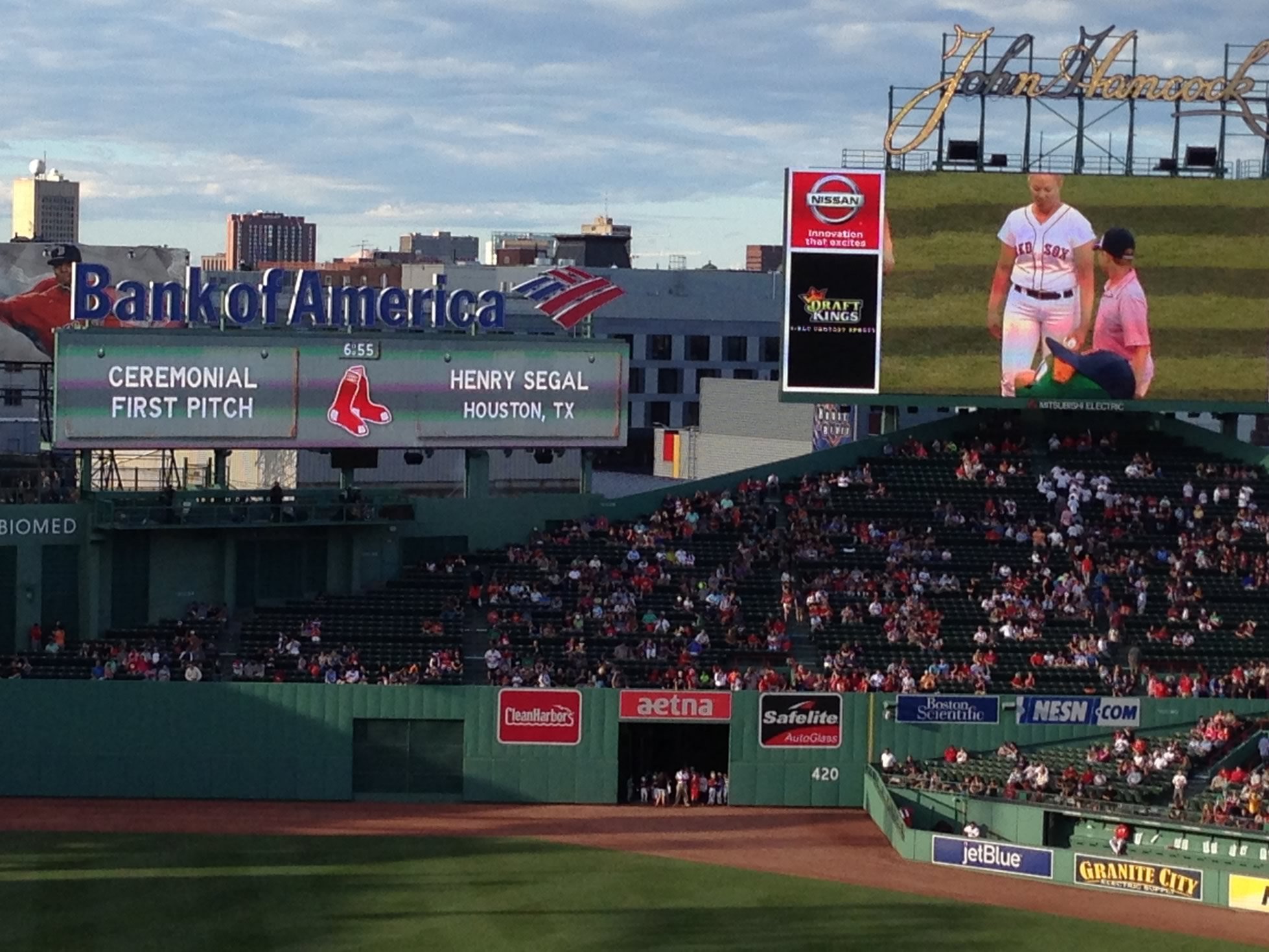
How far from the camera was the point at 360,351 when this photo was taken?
47.5m

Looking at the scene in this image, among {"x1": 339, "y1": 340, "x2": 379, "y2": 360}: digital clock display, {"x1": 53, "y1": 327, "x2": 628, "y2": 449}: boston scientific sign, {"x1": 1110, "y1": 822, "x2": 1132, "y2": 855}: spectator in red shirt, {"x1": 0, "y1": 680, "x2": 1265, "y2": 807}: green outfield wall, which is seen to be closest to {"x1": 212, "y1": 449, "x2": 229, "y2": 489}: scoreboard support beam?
{"x1": 53, "y1": 327, "x2": 628, "y2": 449}: boston scientific sign

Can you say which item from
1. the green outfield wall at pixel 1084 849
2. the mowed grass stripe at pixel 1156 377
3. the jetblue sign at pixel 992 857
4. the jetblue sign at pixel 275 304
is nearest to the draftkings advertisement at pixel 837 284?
the mowed grass stripe at pixel 1156 377

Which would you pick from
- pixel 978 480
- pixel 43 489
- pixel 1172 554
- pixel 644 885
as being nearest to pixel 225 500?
pixel 43 489

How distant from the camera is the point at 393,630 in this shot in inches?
1794

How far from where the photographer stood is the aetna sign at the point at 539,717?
43500 millimetres

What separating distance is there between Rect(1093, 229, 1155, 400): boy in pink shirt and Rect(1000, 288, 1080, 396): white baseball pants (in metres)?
0.80

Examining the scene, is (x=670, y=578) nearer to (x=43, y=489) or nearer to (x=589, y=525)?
(x=589, y=525)

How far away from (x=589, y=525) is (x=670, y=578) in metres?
3.16

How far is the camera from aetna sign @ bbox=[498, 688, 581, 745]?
143 ft

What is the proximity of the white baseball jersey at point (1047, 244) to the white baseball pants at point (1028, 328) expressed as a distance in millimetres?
414

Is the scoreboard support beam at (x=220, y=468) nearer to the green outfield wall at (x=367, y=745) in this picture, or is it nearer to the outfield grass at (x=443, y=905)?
the green outfield wall at (x=367, y=745)

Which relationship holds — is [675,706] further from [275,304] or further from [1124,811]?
[275,304]

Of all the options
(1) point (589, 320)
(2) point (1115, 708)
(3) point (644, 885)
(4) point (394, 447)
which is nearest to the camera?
(3) point (644, 885)

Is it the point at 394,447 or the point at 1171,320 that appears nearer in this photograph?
the point at 394,447
